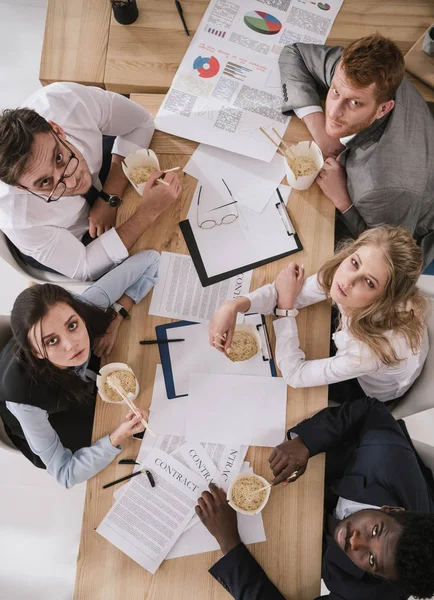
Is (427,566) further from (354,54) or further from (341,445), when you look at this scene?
(354,54)

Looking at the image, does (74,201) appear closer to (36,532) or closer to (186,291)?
(186,291)

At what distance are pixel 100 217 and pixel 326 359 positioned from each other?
90 cm

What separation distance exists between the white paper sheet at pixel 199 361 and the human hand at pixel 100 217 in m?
0.46

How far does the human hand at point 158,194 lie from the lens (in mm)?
1502

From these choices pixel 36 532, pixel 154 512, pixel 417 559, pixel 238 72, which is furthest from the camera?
pixel 36 532

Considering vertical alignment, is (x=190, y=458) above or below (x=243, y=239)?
below

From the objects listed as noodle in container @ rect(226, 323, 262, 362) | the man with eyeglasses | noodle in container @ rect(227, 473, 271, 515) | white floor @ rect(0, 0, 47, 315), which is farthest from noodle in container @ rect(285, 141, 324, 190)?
white floor @ rect(0, 0, 47, 315)

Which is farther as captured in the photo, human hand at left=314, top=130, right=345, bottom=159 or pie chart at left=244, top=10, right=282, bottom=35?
pie chart at left=244, top=10, right=282, bottom=35

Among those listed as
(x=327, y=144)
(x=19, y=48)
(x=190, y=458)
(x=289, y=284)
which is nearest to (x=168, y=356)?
(x=190, y=458)

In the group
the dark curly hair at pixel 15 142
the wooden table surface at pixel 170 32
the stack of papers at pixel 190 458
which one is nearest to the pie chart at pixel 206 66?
the wooden table surface at pixel 170 32

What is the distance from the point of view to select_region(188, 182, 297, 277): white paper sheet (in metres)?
1.52

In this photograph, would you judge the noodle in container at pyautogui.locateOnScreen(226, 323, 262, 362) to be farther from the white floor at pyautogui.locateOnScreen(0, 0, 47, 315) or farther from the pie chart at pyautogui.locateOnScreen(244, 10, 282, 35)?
the white floor at pyautogui.locateOnScreen(0, 0, 47, 315)

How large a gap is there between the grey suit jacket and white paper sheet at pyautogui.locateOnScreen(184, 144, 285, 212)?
0.72ft

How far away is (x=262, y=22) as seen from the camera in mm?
1766
